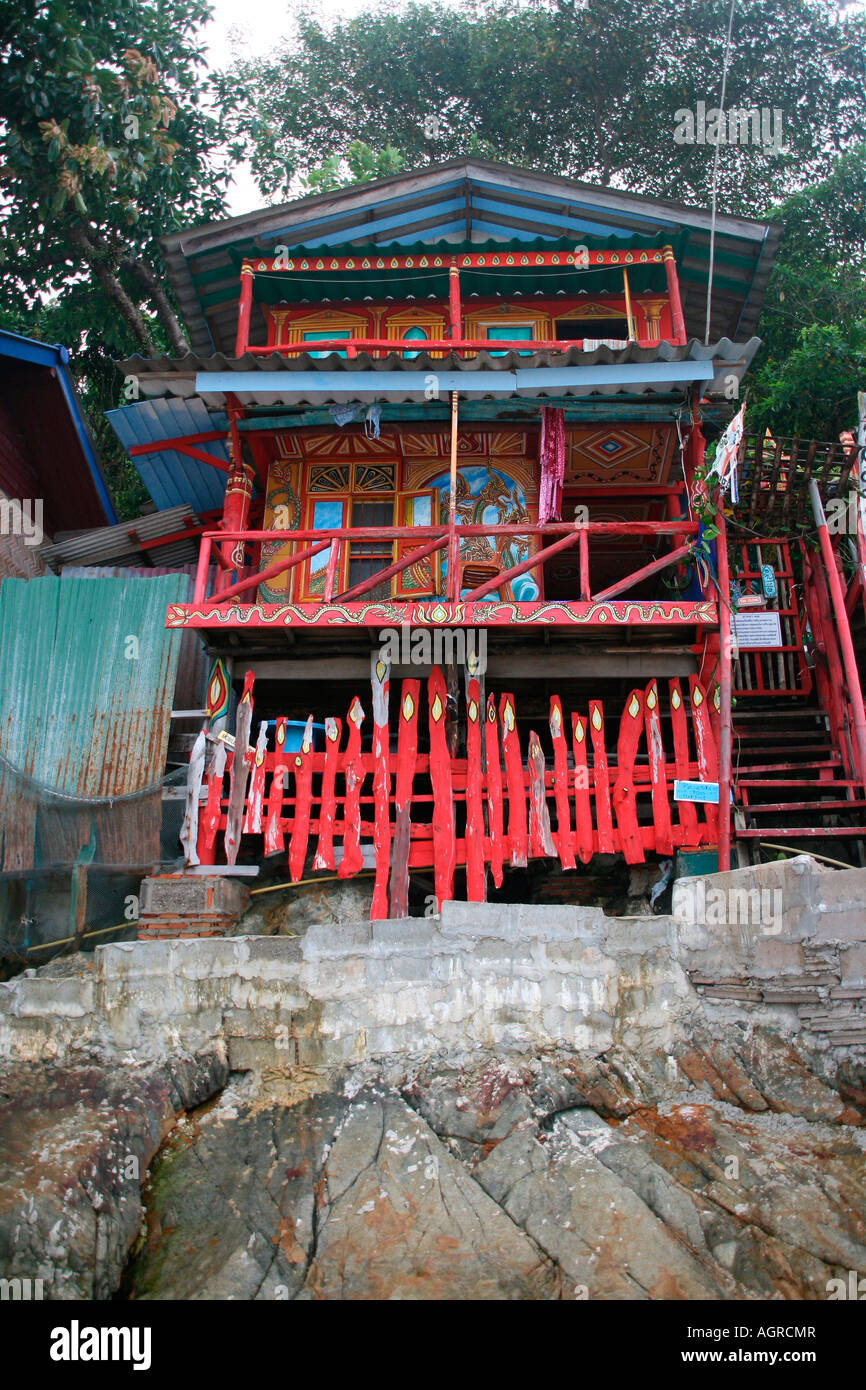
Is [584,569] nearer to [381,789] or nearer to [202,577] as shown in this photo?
[381,789]

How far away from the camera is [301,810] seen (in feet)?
30.8

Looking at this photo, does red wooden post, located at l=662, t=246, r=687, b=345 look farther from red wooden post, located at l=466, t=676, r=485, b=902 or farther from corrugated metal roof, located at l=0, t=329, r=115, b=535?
corrugated metal roof, located at l=0, t=329, r=115, b=535

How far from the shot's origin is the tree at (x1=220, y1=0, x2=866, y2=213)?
69.1ft

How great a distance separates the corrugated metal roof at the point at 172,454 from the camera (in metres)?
12.3

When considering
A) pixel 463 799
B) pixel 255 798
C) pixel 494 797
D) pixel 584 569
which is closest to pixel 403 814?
pixel 463 799

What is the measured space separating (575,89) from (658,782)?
64.5 ft

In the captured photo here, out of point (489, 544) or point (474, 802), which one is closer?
point (474, 802)

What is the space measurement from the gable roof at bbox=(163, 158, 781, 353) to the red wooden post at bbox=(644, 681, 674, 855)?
6953 millimetres

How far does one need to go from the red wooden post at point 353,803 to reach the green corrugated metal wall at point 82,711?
6.93ft

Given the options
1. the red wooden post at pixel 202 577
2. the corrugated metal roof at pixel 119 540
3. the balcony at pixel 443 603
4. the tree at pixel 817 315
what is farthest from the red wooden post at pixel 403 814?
the tree at pixel 817 315

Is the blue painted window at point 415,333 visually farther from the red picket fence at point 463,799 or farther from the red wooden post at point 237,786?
the red wooden post at point 237,786

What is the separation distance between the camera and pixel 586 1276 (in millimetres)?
5609

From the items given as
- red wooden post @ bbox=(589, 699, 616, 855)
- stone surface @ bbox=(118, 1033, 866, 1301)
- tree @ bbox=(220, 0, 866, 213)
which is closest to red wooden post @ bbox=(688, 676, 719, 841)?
red wooden post @ bbox=(589, 699, 616, 855)
